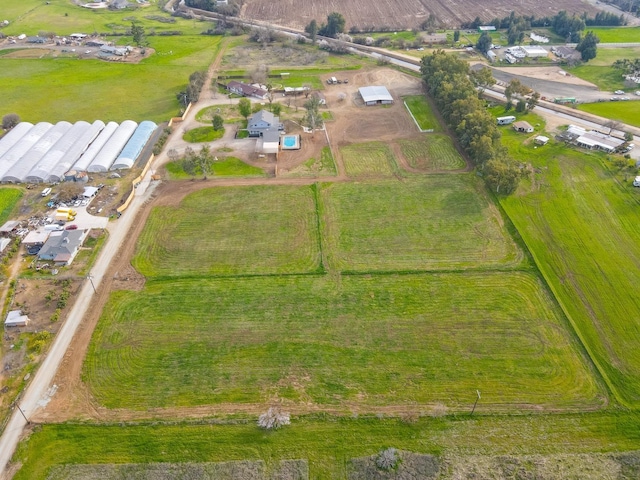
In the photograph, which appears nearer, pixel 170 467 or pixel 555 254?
pixel 170 467

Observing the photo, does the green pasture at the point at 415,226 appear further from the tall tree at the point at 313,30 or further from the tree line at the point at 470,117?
the tall tree at the point at 313,30

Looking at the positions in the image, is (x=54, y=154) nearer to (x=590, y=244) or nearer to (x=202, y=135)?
(x=202, y=135)

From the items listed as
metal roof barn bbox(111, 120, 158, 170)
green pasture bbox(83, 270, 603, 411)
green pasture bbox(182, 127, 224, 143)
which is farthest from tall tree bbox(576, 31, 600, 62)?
metal roof barn bbox(111, 120, 158, 170)


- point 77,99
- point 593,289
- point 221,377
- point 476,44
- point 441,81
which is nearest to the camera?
point 221,377

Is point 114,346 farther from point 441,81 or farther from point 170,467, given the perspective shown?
point 441,81

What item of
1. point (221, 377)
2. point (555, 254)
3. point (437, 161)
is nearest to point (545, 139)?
point (437, 161)

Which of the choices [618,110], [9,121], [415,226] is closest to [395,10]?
[618,110]
